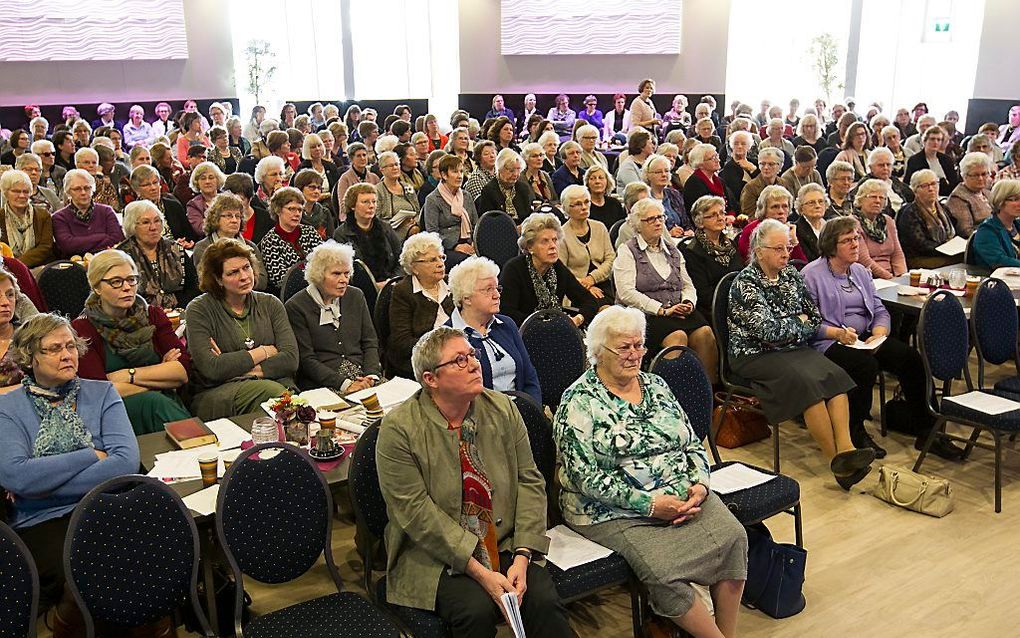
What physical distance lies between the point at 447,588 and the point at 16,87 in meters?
16.2

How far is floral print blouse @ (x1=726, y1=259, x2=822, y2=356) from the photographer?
4898 mm

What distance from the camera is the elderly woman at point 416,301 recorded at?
468cm

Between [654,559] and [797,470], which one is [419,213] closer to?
[797,470]

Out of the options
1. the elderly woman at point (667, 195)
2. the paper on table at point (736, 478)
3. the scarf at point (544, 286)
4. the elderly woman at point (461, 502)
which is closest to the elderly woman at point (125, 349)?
the elderly woman at point (461, 502)

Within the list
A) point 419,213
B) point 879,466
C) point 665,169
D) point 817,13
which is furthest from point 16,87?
point 879,466

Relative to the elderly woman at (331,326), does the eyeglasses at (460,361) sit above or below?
above

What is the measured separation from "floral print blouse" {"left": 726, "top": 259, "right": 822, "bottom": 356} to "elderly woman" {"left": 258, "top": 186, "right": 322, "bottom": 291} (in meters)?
2.71

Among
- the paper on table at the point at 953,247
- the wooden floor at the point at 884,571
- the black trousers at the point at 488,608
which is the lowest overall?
the wooden floor at the point at 884,571

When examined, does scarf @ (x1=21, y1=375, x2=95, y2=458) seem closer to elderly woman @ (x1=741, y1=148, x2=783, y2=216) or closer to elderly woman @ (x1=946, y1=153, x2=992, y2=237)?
elderly woman @ (x1=741, y1=148, x2=783, y2=216)

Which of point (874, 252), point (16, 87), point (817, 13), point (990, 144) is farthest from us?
point (817, 13)

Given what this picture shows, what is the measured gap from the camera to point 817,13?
59.9 ft

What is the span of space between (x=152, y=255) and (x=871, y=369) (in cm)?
417

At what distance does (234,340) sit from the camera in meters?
4.36

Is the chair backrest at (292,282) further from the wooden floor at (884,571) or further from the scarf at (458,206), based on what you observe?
the scarf at (458,206)
